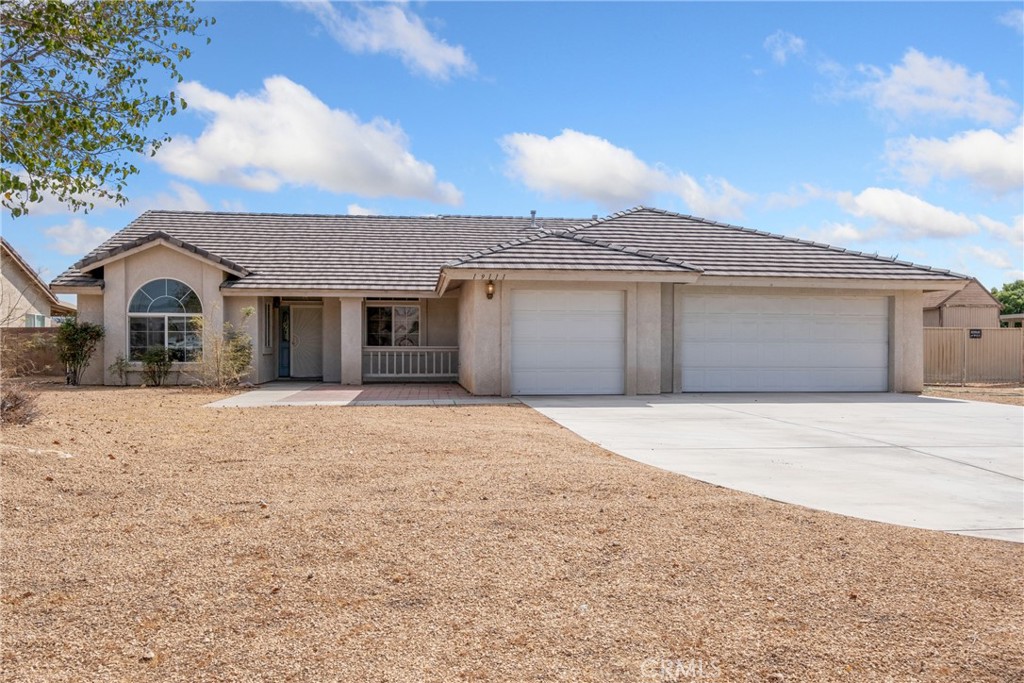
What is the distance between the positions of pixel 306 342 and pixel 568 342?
1015 centimetres

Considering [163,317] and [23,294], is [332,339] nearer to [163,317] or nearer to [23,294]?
[163,317]

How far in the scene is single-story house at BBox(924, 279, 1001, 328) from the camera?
3862cm

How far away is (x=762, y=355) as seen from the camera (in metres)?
18.1

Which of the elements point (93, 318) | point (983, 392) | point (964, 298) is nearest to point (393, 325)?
point (93, 318)

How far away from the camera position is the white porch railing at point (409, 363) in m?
22.2

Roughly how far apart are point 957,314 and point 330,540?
41.4 metres

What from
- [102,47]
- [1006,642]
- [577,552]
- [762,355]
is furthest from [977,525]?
[762,355]

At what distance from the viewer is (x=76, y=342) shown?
19859mm

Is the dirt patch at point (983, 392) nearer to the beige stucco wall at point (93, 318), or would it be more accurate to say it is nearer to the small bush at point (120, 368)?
the small bush at point (120, 368)

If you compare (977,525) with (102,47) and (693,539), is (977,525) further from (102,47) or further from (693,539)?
(102,47)

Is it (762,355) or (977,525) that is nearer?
(977,525)

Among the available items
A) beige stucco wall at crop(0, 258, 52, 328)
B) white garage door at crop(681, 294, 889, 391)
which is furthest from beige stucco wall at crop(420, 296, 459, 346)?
beige stucco wall at crop(0, 258, 52, 328)

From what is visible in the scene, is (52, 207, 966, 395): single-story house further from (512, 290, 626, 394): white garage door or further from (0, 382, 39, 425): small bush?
(0, 382, 39, 425): small bush

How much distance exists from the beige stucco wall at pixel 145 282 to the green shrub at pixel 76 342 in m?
0.28
